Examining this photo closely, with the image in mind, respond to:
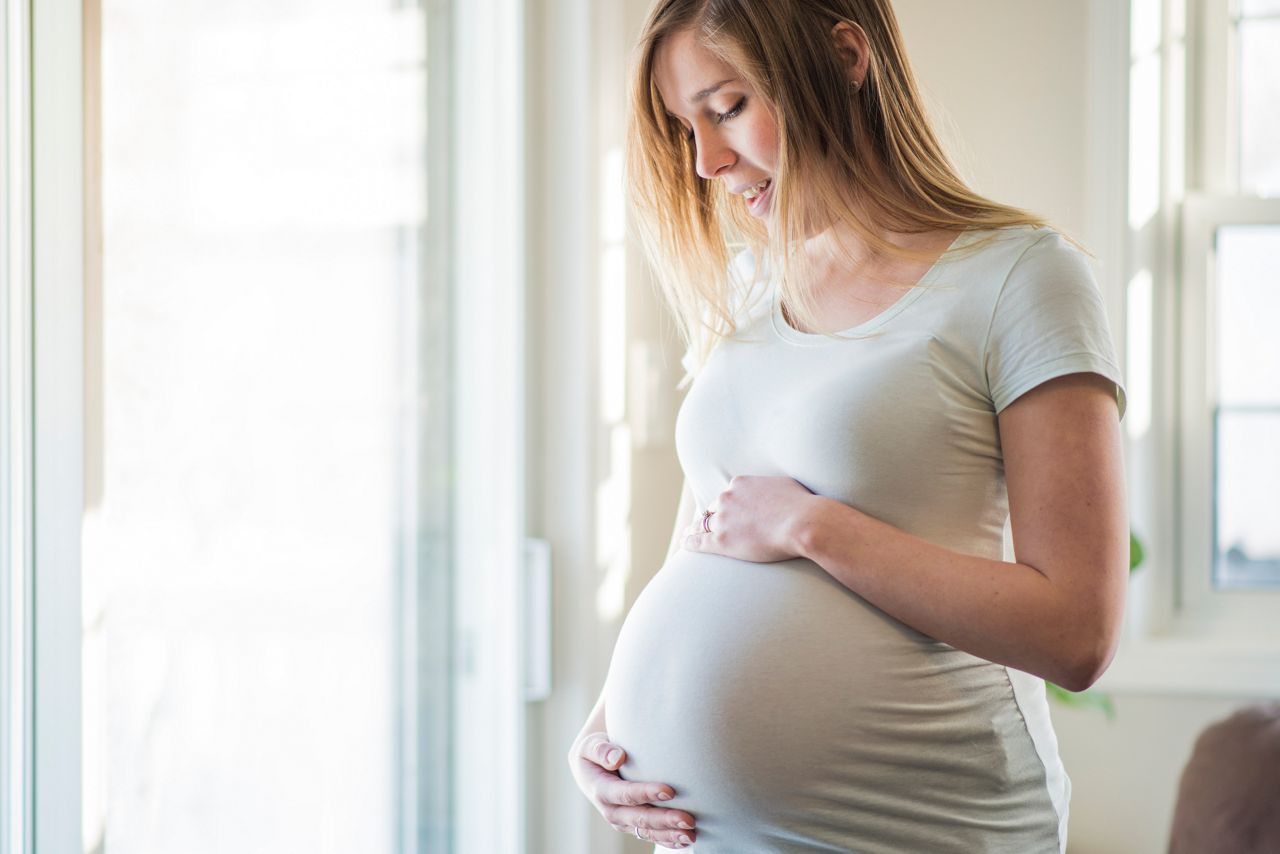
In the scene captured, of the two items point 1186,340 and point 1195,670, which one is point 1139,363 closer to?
point 1186,340

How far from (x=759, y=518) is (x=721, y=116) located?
38 cm

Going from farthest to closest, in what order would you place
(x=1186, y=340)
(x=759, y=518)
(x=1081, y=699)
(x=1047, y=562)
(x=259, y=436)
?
(x=1186, y=340) → (x=1081, y=699) → (x=259, y=436) → (x=759, y=518) → (x=1047, y=562)

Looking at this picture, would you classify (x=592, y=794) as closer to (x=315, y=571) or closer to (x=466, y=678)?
(x=315, y=571)

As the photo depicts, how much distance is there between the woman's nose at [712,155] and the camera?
1.03 m

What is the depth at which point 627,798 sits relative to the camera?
95 cm

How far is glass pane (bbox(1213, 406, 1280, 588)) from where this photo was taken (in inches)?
85.4

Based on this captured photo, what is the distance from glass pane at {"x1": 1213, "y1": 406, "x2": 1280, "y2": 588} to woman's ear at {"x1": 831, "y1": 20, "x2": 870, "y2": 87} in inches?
61.0

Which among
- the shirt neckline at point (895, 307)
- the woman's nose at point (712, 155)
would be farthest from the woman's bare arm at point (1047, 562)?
the woman's nose at point (712, 155)

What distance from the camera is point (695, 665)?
3.02 ft

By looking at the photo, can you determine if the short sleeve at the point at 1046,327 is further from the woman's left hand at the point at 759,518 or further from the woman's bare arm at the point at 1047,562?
the woman's left hand at the point at 759,518

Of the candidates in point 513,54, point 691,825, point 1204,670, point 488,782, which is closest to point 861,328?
point 691,825

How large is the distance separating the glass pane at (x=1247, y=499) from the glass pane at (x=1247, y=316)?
49 mm

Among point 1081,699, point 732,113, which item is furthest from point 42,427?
point 1081,699

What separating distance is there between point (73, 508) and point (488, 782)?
94cm
